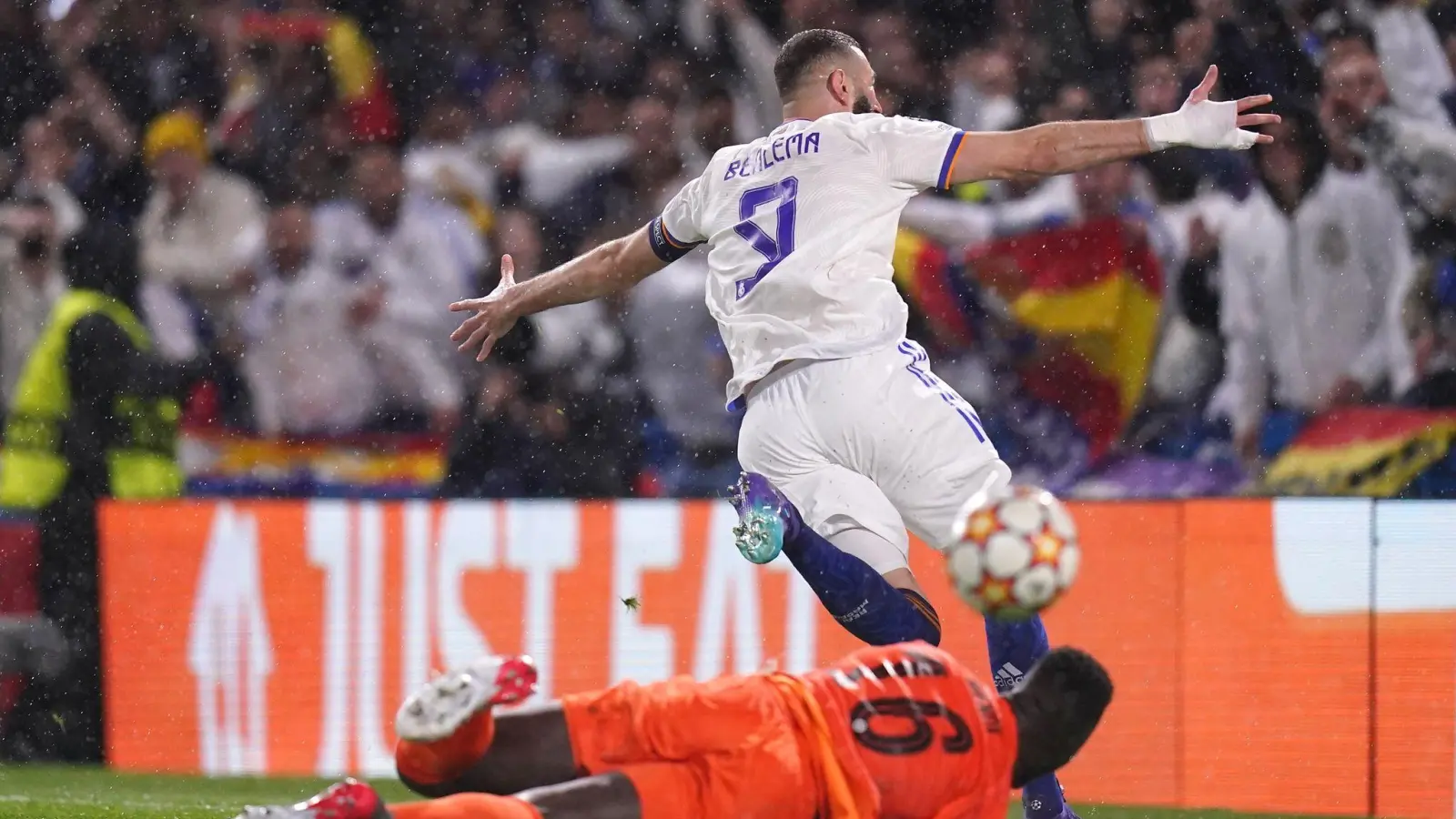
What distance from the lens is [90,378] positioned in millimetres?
8609

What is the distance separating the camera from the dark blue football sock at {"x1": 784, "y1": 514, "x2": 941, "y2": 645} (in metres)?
5.01

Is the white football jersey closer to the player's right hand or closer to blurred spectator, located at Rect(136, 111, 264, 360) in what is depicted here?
the player's right hand

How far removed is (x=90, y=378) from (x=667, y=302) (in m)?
2.64

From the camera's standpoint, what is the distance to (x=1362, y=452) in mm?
7445

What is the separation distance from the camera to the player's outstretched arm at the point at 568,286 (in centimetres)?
571

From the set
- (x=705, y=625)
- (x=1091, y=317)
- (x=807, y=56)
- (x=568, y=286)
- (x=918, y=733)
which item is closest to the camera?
(x=918, y=733)

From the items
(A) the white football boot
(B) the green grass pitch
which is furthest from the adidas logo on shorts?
(A) the white football boot

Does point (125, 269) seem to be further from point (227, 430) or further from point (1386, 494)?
point (1386, 494)

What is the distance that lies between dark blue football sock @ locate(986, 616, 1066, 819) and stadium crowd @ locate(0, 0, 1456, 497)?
9.73 ft

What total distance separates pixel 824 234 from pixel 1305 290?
11.4 feet

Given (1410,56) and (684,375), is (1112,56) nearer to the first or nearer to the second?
(1410,56)

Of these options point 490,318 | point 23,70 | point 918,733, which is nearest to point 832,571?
point 918,733

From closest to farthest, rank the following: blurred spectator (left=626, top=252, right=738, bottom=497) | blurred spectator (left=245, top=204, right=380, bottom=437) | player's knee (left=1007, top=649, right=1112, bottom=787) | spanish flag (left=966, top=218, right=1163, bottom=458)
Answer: player's knee (left=1007, top=649, right=1112, bottom=787), spanish flag (left=966, top=218, right=1163, bottom=458), blurred spectator (left=626, top=252, right=738, bottom=497), blurred spectator (left=245, top=204, right=380, bottom=437)

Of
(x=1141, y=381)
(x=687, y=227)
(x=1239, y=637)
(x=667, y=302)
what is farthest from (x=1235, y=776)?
(x=667, y=302)
